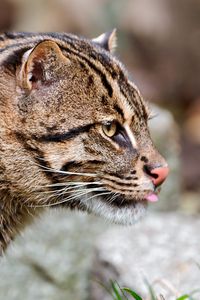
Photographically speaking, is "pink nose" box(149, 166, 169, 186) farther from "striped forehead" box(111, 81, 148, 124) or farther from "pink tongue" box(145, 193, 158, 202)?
"striped forehead" box(111, 81, 148, 124)

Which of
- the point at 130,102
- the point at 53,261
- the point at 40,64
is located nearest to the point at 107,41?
the point at 130,102

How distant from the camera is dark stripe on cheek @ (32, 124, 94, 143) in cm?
642

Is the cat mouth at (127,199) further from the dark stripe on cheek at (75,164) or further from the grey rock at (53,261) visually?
the grey rock at (53,261)

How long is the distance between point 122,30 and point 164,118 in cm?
811

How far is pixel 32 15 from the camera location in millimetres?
20141

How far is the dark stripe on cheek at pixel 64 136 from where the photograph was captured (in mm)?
6422

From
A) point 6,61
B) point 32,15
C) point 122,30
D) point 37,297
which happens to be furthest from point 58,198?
point 32,15

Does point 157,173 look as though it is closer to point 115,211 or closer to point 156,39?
point 115,211

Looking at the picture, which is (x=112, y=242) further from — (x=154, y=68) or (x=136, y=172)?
(x=154, y=68)

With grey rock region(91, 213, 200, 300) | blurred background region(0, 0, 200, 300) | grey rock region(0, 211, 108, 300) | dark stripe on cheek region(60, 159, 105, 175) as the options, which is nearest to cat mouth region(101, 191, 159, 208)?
dark stripe on cheek region(60, 159, 105, 175)

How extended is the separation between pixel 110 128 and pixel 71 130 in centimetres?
28

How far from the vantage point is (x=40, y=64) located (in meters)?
6.41

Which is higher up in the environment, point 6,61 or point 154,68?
point 154,68

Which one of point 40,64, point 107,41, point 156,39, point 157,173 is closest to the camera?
point 40,64
